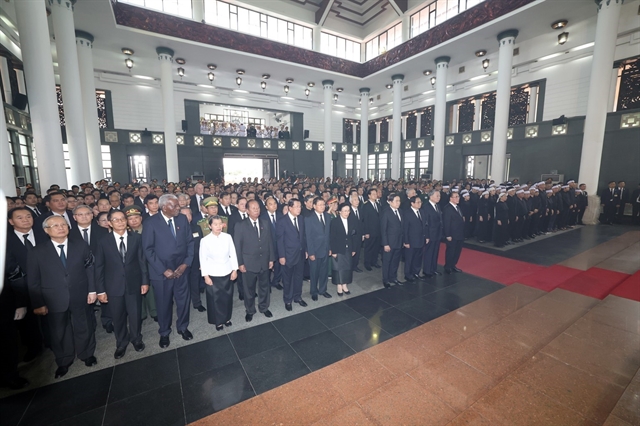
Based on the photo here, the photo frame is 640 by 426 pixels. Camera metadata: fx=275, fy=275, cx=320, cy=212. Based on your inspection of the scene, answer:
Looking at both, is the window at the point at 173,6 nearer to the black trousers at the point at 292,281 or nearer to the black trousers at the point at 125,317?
the black trousers at the point at 292,281

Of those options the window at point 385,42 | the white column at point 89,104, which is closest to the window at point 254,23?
the window at point 385,42

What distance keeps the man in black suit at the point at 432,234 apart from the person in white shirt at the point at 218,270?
4.17 meters

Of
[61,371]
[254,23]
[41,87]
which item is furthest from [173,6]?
[61,371]

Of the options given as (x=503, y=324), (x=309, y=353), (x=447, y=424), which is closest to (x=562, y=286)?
(x=503, y=324)

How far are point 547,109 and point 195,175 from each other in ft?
67.1

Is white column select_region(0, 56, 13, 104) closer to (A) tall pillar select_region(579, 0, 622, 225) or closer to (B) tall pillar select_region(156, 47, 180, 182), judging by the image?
(B) tall pillar select_region(156, 47, 180, 182)

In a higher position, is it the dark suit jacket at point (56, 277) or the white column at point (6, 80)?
the white column at point (6, 80)

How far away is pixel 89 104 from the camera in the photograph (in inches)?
460

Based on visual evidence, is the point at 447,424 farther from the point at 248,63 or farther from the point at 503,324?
the point at 248,63

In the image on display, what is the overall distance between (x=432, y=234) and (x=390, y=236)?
1077 mm

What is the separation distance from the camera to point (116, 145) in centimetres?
1631

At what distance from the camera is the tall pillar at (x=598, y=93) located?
10008 mm

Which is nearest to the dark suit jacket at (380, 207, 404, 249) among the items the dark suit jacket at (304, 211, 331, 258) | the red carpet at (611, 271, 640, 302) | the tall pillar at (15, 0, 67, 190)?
the dark suit jacket at (304, 211, 331, 258)

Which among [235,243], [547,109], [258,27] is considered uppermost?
[258,27]
